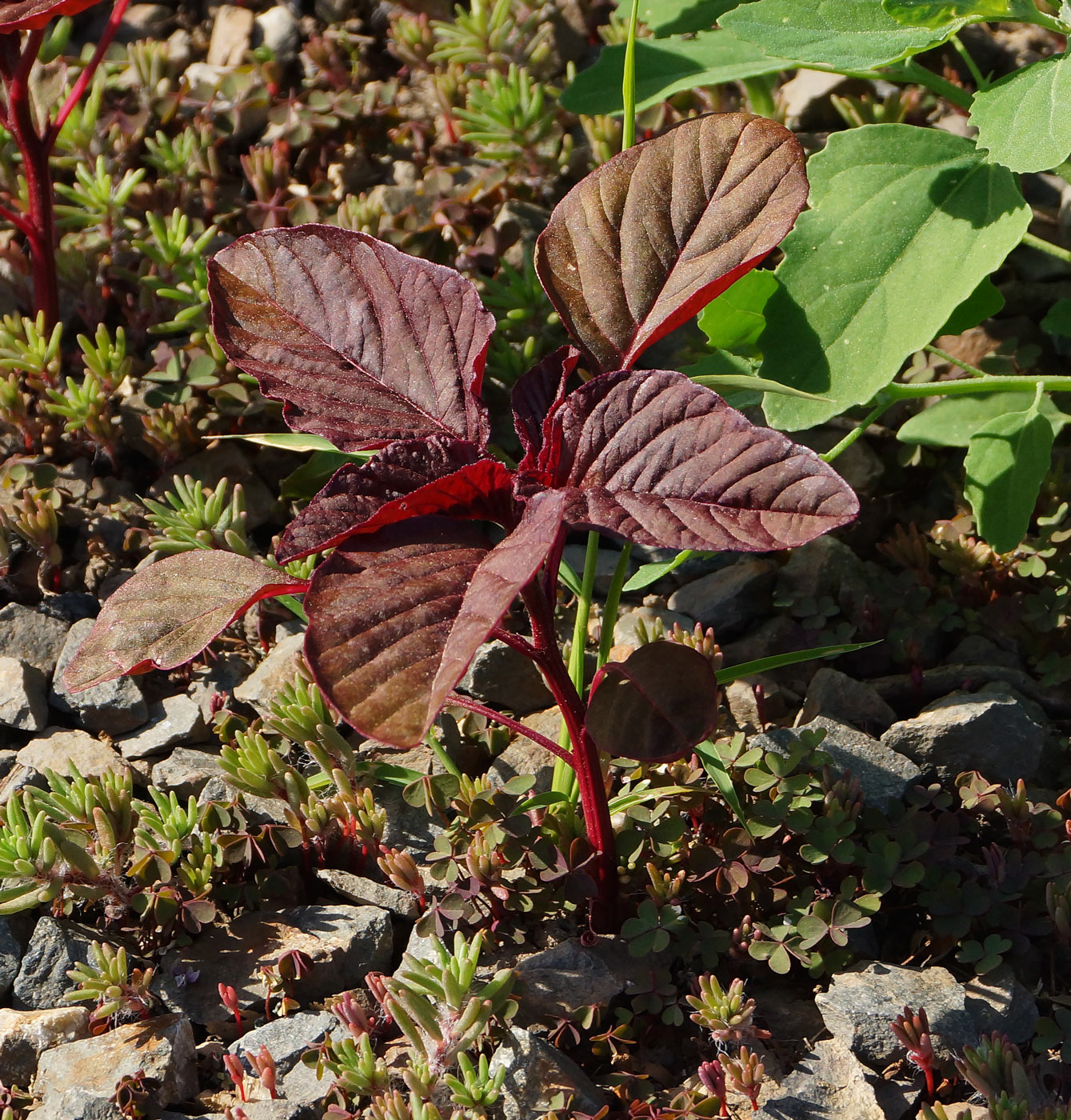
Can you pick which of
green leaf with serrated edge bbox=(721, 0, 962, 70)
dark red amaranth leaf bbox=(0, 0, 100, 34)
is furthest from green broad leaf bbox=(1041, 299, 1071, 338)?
dark red amaranth leaf bbox=(0, 0, 100, 34)

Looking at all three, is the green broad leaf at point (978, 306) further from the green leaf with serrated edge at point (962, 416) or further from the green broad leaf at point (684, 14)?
the green broad leaf at point (684, 14)

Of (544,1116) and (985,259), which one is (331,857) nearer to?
(544,1116)

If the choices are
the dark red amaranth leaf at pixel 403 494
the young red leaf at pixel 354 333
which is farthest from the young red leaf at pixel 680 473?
the young red leaf at pixel 354 333

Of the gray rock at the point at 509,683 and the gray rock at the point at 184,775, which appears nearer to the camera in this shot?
the gray rock at the point at 184,775

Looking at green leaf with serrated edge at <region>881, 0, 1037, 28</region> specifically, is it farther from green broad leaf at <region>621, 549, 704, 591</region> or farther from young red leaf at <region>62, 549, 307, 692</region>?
young red leaf at <region>62, 549, 307, 692</region>

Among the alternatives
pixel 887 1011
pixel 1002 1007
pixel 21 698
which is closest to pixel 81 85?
pixel 21 698

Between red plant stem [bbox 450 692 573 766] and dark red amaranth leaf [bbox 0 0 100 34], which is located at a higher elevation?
dark red amaranth leaf [bbox 0 0 100 34]
